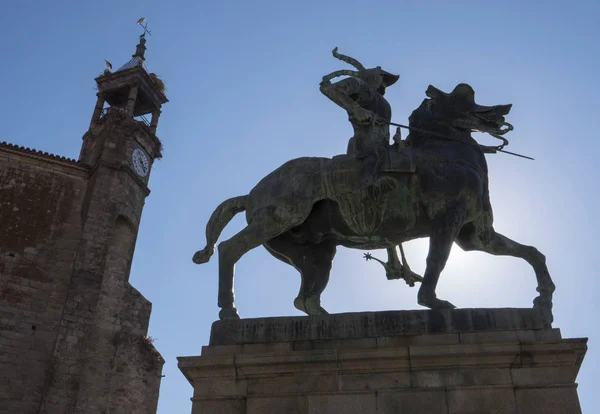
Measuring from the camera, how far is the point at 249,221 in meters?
7.64

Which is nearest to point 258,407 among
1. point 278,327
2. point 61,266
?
point 278,327

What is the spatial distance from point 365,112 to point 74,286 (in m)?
21.3

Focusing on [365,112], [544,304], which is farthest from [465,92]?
[544,304]

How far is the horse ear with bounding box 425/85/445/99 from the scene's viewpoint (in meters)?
7.99

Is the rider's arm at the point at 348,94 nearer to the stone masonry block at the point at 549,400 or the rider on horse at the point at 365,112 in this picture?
the rider on horse at the point at 365,112

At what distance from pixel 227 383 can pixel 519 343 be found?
2.53 meters

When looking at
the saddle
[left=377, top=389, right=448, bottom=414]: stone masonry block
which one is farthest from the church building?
[left=377, top=389, right=448, bottom=414]: stone masonry block

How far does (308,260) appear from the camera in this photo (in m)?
7.85

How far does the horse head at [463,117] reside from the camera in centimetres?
775

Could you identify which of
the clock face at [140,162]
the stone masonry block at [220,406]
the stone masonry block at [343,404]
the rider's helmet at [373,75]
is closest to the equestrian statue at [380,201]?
the rider's helmet at [373,75]

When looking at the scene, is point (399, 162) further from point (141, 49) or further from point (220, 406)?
point (141, 49)

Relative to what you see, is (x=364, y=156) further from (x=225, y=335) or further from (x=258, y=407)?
(x=258, y=407)

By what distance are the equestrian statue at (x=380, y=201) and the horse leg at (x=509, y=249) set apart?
0.4 inches

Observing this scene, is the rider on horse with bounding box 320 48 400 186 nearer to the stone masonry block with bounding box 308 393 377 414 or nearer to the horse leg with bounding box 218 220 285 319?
the horse leg with bounding box 218 220 285 319
